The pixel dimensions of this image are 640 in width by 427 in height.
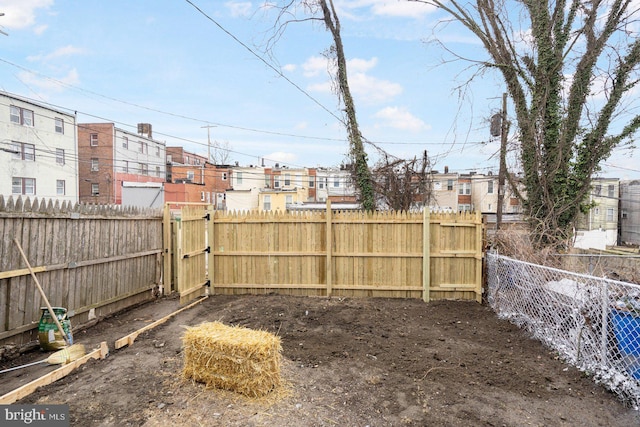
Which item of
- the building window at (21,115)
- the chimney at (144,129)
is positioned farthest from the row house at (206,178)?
the building window at (21,115)

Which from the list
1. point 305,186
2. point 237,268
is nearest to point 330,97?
point 237,268

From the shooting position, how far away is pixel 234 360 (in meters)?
2.94

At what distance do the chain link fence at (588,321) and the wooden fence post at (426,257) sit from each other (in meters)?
1.75

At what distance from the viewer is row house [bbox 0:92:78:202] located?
72.0ft

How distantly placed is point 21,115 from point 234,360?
1097 inches

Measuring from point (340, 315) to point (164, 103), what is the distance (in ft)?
57.9

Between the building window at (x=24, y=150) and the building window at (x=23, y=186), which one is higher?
the building window at (x=24, y=150)

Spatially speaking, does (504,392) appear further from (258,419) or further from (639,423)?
(258,419)

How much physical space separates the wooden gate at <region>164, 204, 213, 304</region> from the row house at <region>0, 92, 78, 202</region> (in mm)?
20628

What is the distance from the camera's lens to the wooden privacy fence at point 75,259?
4066mm

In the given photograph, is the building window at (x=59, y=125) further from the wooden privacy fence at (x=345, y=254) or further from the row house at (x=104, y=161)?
the wooden privacy fence at (x=345, y=254)

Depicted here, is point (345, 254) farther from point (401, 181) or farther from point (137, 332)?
point (401, 181)

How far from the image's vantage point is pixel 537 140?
25.5 ft

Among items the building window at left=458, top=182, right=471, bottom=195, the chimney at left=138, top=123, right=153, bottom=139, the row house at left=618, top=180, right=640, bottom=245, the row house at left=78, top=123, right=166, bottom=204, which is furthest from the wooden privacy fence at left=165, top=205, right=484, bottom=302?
the row house at left=618, top=180, right=640, bottom=245
